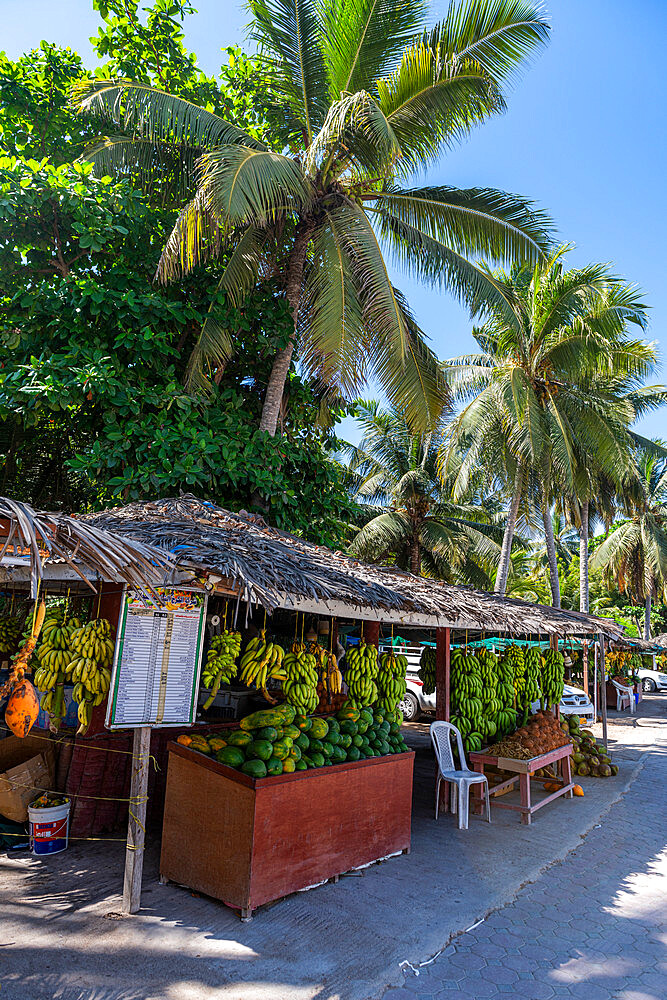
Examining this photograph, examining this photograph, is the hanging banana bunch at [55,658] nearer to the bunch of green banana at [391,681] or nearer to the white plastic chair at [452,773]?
the bunch of green banana at [391,681]

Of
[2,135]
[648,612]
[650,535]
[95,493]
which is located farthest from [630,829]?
[648,612]

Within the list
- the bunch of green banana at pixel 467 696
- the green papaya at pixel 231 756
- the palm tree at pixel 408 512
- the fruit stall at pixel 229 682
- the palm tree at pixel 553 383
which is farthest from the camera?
the palm tree at pixel 408 512

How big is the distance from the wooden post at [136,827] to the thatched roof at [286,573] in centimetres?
133

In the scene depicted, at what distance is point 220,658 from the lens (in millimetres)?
5305

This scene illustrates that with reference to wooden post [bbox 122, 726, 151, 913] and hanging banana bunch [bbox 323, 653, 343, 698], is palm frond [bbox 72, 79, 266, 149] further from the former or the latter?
wooden post [bbox 122, 726, 151, 913]

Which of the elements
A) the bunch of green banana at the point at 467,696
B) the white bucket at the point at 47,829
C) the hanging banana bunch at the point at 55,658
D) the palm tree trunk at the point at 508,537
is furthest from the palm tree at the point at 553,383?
the white bucket at the point at 47,829

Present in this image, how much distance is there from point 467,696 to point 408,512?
12.5 m

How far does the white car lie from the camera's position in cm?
2961

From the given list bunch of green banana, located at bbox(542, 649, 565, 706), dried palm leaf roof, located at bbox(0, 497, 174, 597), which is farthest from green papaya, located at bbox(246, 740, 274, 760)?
bunch of green banana, located at bbox(542, 649, 565, 706)

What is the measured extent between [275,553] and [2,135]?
932 cm

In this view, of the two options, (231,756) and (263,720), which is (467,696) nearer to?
(263,720)

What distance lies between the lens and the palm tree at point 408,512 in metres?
20.2

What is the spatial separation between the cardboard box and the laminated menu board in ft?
6.14

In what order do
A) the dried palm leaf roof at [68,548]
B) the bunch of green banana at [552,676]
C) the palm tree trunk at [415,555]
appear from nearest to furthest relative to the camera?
the dried palm leaf roof at [68,548], the bunch of green banana at [552,676], the palm tree trunk at [415,555]
